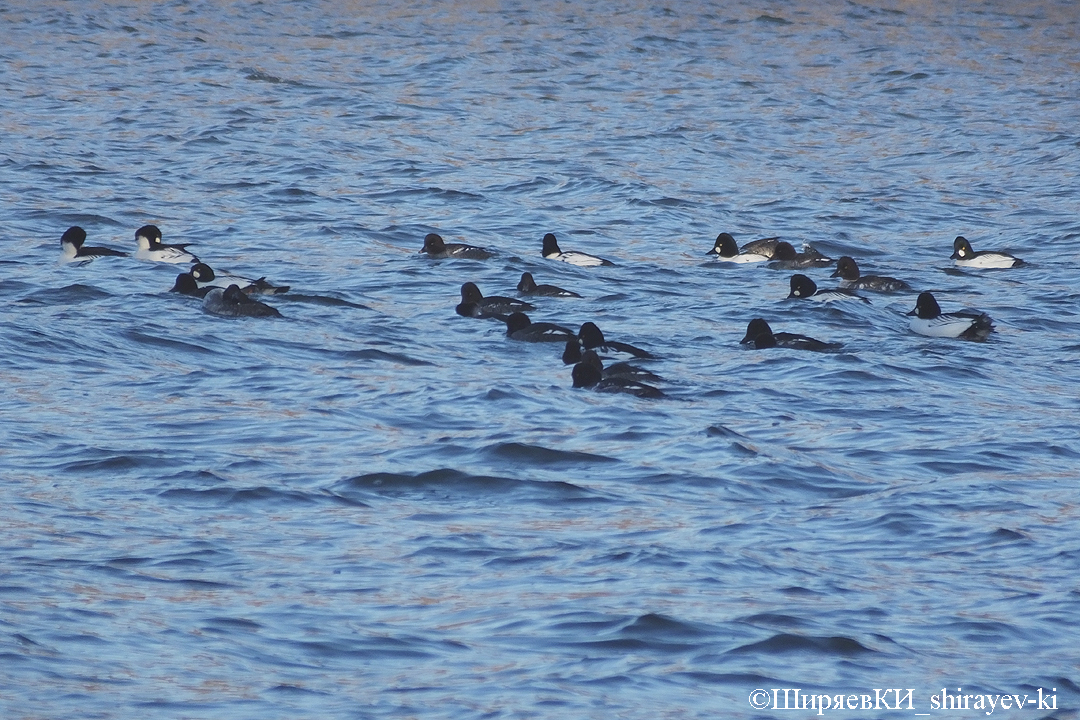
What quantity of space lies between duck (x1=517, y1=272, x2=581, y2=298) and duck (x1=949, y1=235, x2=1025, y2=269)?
4.80 m

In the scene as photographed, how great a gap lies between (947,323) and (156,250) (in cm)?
839

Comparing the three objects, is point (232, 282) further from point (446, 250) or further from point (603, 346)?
point (603, 346)

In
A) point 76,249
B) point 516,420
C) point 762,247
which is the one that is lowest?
point 516,420

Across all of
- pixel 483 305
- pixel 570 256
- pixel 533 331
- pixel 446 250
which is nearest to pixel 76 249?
pixel 446 250

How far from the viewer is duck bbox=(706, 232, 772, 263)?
1928 centimetres

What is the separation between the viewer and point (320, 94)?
97.3 feet

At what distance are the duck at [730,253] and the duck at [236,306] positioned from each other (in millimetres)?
5967

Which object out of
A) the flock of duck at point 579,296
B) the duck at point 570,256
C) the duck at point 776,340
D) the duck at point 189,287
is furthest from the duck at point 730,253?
the duck at point 189,287

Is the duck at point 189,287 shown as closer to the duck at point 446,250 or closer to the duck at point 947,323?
the duck at point 446,250

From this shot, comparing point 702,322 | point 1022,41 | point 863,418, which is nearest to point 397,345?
point 702,322

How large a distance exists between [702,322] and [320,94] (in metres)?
15.2

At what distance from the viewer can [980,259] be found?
62.6 feet

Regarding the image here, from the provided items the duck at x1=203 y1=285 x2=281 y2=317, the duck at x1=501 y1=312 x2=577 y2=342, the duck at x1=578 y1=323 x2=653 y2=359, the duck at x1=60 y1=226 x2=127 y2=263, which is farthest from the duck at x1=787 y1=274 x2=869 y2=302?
the duck at x1=60 y1=226 x2=127 y2=263

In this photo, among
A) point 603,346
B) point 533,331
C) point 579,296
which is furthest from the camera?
point 579,296
